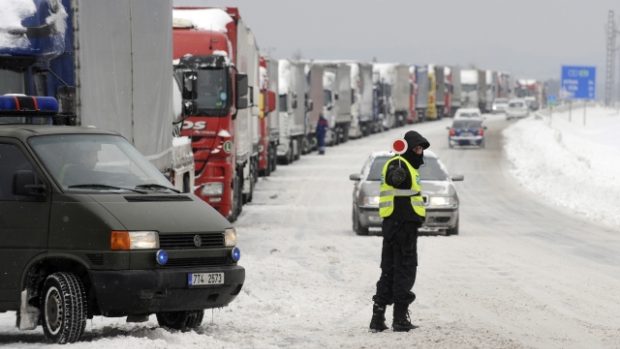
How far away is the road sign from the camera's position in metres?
77.8

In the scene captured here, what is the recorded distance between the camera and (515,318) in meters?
13.0

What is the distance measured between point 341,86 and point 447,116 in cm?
4511

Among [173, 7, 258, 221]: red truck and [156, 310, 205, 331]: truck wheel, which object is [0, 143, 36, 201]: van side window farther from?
[173, 7, 258, 221]: red truck

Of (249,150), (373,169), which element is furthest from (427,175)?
(249,150)

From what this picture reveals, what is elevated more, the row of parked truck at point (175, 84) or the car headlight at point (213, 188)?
the row of parked truck at point (175, 84)

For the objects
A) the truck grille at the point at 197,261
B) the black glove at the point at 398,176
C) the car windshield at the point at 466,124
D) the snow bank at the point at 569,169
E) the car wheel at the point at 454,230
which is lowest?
the snow bank at the point at 569,169

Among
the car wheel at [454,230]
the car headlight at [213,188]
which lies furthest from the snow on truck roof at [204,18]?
the car wheel at [454,230]

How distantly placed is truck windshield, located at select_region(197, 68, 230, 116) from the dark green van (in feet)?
42.3

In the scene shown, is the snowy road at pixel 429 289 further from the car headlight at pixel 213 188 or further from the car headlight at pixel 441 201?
the car headlight at pixel 213 188

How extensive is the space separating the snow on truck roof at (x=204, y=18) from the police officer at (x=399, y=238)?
1286cm

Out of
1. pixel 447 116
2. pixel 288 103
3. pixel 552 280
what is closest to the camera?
pixel 552 280

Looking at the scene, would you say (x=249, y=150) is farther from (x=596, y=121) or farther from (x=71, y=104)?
(x=596, y=121)

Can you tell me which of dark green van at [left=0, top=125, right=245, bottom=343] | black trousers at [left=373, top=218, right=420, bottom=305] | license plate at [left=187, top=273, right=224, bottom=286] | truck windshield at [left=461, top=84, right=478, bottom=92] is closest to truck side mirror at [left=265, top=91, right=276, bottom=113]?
black trousers at [left=373, top=218, right=420, bottom=305]

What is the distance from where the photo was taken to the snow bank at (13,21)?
12.0 m
